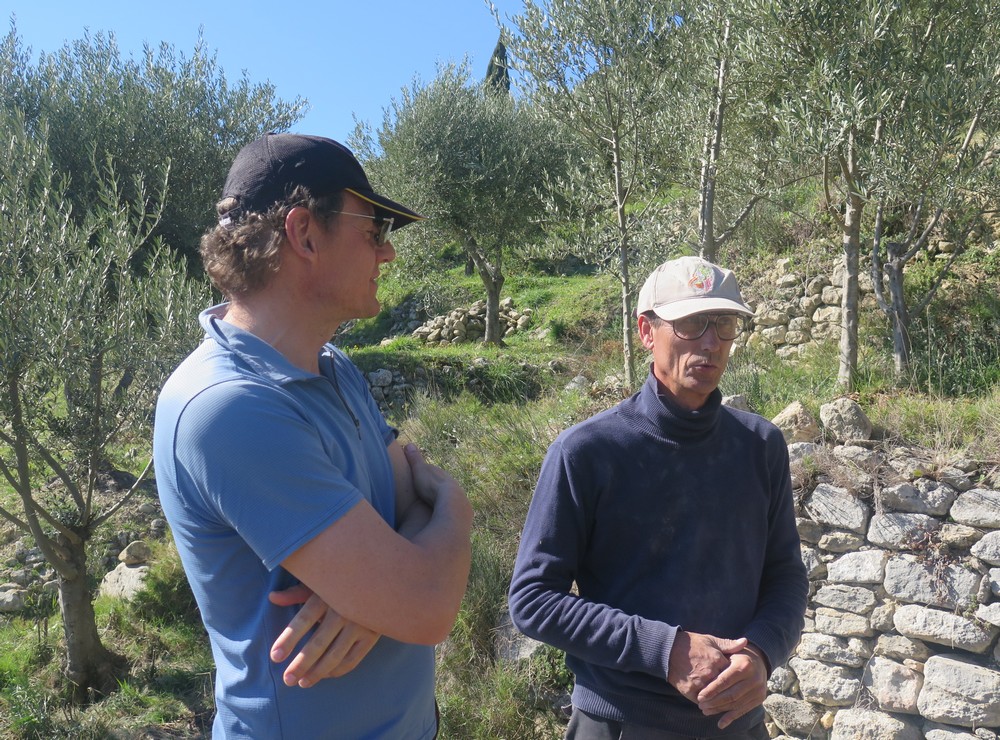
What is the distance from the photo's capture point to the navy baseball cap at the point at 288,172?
166 cm

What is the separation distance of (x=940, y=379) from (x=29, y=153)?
23.9 feet

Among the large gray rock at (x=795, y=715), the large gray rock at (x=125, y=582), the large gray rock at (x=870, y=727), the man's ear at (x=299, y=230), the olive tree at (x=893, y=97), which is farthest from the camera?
the large gray rock at (x=125, y=582)

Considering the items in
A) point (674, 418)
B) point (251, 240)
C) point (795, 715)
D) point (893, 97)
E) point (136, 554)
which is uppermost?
point (893, 97)

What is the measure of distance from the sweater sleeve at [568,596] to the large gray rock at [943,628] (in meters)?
3.06

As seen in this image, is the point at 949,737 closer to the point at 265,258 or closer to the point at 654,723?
the point at 654,723

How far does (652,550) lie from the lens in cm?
222

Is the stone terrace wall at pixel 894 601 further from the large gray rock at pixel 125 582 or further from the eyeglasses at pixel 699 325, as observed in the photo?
the large gray rock at pixel 125 582

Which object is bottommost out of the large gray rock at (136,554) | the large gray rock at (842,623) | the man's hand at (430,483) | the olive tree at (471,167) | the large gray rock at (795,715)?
the large gray rock at (795,715)

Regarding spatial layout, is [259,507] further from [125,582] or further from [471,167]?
[471,167]

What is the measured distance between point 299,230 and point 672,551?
1350 millimetres

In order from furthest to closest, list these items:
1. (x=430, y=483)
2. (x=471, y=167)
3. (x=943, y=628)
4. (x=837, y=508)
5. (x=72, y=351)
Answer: (x=471, y=167), (x=72, y=351), (x=837, y=508), (x=943, y=628), (x=430, y=483)

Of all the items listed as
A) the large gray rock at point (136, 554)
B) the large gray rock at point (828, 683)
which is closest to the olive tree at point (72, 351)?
the large gray rock at point (136, 554)

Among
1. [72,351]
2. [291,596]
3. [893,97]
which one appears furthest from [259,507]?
[893,97]

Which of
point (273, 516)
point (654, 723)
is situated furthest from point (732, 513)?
point (273, 516)
